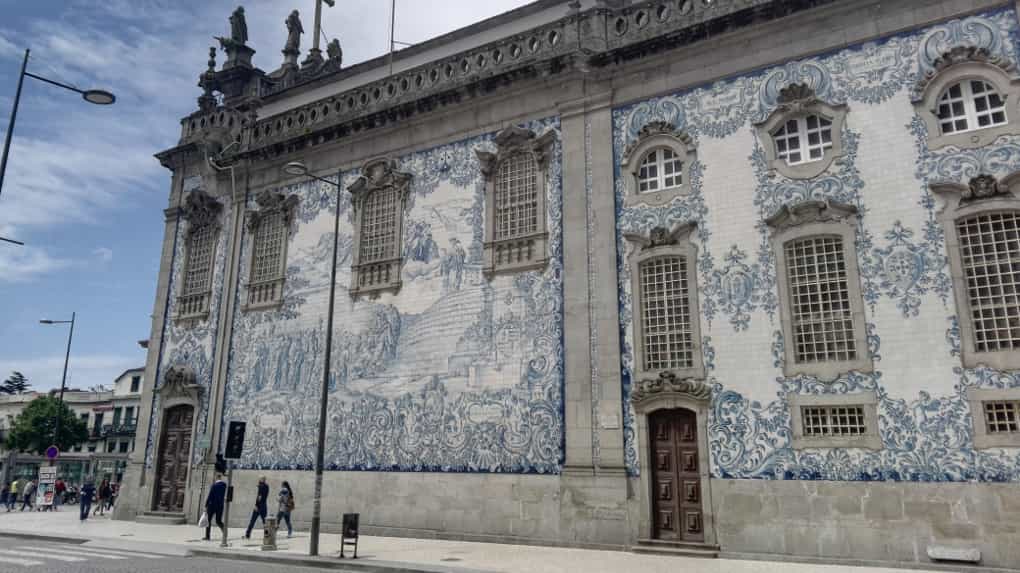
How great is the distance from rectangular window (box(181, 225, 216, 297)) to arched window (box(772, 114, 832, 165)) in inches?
700

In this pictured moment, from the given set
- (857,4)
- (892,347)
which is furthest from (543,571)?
(857,4)

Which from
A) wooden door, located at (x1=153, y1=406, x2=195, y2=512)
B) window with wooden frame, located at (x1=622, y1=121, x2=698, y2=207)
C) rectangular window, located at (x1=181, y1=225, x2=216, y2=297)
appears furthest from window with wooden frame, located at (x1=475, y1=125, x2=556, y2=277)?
wooden door, located at (x1=153, y1=406, x2=195, y2=512)

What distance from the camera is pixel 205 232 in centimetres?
2439

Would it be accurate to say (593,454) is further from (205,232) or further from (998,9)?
(205,232)

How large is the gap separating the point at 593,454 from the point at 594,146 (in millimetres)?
7211

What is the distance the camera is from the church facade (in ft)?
42.6

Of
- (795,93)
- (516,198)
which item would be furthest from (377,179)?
(795,93)

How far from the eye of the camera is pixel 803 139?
1512cm

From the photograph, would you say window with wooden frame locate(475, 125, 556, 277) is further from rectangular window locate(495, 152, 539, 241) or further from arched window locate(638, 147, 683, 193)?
arched window locate(638, 147, 683, 193)

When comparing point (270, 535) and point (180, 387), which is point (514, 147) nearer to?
point (270, 535)

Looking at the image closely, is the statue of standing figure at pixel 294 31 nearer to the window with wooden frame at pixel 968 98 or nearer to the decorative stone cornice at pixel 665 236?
the decorative stone cornice at pixel 665 236

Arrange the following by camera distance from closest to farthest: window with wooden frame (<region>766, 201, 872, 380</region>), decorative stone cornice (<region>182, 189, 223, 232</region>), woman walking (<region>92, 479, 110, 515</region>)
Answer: window with wooden frame (<region>766, 201, 872, 380</region>)
decorative stone cornice (<region>182, 189, 223, 232</region>)
woman walking (<region>92, 479, 110, 515</region>)

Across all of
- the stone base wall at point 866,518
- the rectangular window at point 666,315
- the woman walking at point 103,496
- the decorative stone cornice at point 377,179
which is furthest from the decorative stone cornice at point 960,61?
the woman walking at point 103,496

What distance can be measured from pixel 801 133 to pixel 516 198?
6.80 metres
